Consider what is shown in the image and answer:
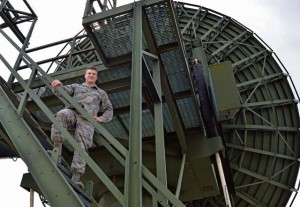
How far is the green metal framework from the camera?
3615mm

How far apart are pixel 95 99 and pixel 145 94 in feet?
3.66

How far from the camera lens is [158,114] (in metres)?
4.92

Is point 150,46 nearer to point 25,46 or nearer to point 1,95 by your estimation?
point 1,95

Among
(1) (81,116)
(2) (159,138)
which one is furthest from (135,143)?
(1) (81,116)

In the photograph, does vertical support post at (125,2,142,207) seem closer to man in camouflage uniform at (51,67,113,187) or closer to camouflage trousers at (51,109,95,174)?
man in camouflage uniform at (51,67,113,187)

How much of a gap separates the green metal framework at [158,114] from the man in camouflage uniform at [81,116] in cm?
22

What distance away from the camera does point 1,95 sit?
4.39 meters

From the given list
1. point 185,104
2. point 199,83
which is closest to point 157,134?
point 185,104

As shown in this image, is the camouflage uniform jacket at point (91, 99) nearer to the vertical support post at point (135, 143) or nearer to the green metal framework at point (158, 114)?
the green metal framework at point (158, 114)

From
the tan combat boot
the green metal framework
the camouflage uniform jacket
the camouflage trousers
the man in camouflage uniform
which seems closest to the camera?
the green metal framework

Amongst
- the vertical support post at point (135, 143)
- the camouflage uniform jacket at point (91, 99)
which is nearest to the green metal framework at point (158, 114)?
the vertical support post at point (135, 143)

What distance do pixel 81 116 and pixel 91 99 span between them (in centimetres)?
36

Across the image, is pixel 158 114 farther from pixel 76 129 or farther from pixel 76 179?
pixel 76 179

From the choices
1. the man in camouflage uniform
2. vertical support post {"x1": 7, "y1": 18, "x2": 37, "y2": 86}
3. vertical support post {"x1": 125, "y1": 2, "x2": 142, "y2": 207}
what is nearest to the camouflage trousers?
the man in camouflage uniform
